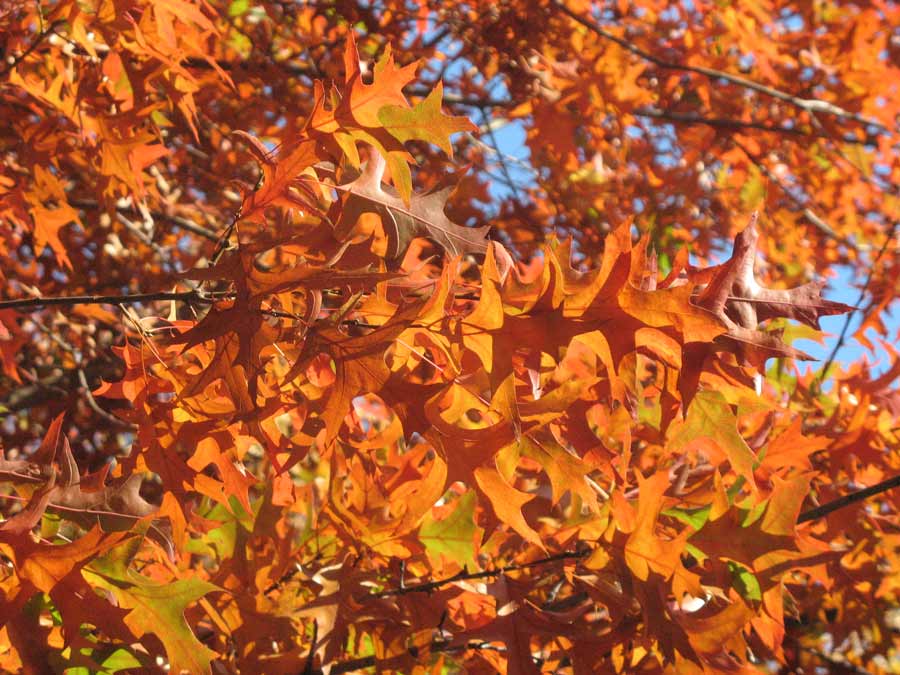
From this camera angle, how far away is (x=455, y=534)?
1602 millimetres

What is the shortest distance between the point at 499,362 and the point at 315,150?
437mm

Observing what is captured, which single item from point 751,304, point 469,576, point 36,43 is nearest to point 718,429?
point 751,304

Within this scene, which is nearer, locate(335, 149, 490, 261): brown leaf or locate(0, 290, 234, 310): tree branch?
locate(0, 290, 234, 310): tree branch

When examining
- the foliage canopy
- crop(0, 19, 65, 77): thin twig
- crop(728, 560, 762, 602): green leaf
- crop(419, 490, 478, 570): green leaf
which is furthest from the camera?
crop(0, 19, 65, 77): thin twig

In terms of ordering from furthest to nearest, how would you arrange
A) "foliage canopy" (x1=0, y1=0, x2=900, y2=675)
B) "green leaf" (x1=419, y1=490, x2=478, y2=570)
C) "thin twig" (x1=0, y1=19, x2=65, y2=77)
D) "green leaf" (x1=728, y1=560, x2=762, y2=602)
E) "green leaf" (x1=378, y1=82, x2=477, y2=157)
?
"thin twig" (x1=0, y1=19, x2=65, y2=77)
"green leaf" (x1=419, y1=490, x2=478, y2=570)
"green leaf" (x1=728, y1=560, x2=762, y2=602)
"green leaf" (x1=378, y1=82, x2=477, y2=157)
"foliage canopy" (x1=0, y1=0, x2=900, y2=675)

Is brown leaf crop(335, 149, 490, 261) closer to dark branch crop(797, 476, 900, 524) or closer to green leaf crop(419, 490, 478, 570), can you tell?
green leaf crop(419, 490, 478, 570)

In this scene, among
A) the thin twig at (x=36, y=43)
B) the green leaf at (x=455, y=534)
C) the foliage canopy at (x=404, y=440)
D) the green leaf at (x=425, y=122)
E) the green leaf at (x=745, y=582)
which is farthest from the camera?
the thin twig at (x=36, y=43)

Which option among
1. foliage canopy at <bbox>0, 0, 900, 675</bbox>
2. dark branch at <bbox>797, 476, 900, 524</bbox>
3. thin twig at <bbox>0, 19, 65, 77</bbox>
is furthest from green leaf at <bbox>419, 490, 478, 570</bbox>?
thin twig at <bbox>0, 19, 65, 77</bbox>

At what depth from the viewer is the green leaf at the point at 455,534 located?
160 centimetres

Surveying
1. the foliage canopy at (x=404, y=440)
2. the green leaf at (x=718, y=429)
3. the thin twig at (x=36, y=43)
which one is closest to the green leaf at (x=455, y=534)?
the foliage canopy at (x=404, y=440)

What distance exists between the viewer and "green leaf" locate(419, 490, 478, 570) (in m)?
1.60

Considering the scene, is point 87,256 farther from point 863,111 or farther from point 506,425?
point 863,111

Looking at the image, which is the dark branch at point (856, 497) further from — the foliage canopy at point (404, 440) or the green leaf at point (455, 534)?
the green leaf at point (455, 534)

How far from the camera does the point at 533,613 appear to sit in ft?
4.91
